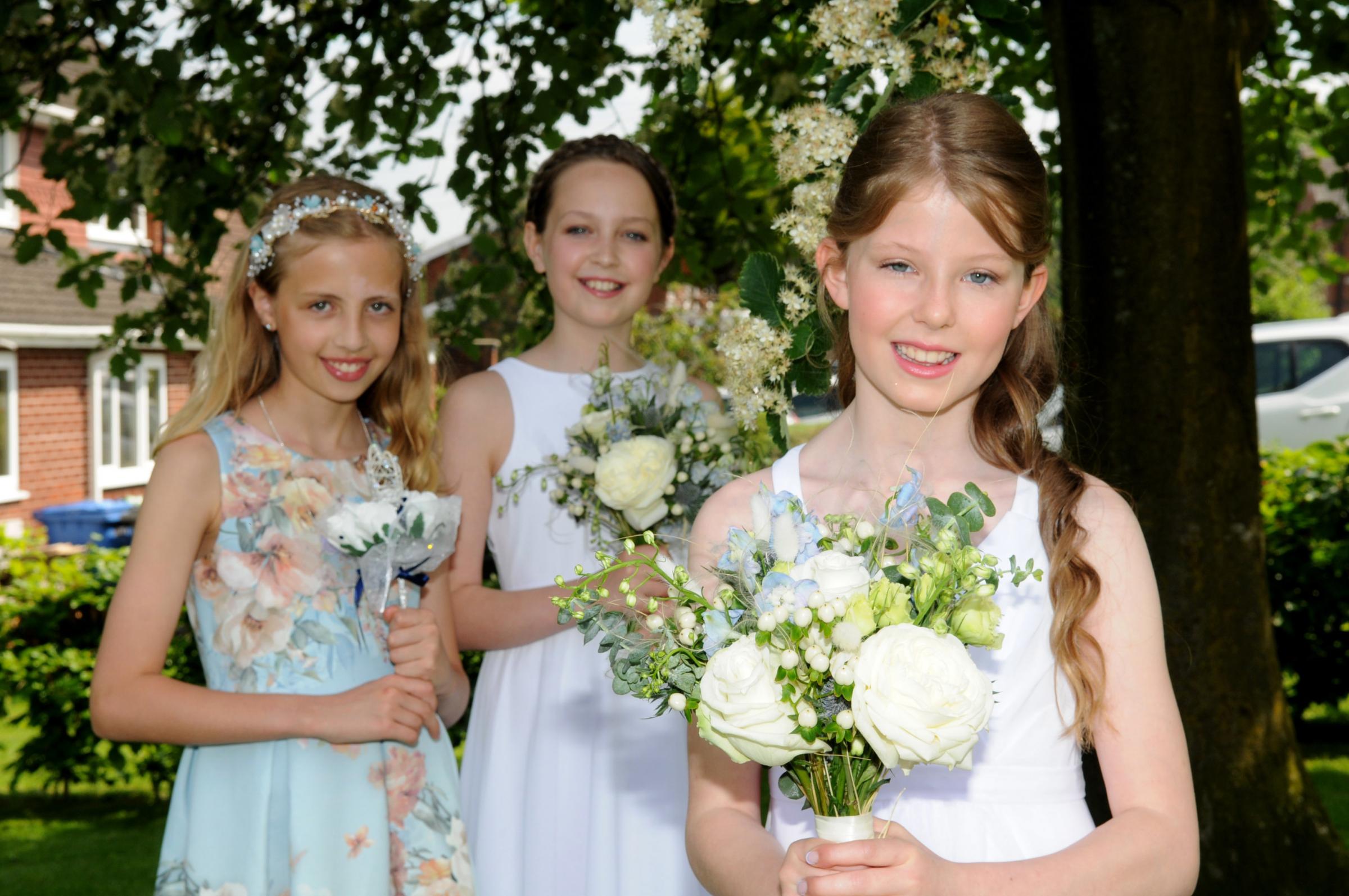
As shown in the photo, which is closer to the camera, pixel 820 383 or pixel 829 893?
pixel 829 893

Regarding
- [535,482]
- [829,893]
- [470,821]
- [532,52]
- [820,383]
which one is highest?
[532,52]

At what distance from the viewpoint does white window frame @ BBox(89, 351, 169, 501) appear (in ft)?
57.7

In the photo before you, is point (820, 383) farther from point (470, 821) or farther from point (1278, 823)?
point (1278, 823)

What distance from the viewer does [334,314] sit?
9.74 ft

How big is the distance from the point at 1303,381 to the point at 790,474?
14189mm

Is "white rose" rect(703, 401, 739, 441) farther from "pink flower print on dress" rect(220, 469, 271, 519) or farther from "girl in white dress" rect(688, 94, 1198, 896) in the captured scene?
"pink flower print on dress" rect(220, 469, 271, 519)

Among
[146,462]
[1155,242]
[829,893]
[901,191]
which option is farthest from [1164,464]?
[146,462]

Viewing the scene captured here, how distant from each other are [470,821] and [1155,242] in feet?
8.62

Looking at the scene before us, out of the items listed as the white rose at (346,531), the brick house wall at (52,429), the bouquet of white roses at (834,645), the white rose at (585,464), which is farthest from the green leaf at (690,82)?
the brick house wall at (52,429)

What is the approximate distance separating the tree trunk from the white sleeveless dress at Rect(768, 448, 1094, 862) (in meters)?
1.98

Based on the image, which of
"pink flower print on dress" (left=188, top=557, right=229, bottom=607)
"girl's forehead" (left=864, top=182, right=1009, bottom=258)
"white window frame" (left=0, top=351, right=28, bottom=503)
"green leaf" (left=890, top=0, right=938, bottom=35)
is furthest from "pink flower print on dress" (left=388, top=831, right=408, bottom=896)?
"white window frame" (left=0, top=351, right=28, bottom=503)

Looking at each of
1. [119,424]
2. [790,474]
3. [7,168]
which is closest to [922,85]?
[790,474]

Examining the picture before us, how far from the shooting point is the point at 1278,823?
12.9ft

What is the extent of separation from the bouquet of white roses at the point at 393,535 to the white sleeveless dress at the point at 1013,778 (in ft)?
3.79
